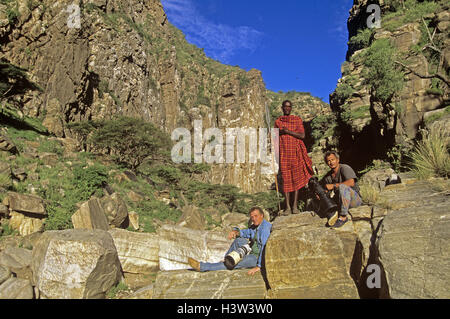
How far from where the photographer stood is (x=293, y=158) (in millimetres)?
5781

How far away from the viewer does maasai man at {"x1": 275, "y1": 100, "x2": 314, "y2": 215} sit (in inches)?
224

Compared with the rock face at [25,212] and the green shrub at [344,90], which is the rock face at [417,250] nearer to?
the rock face at [25,212]

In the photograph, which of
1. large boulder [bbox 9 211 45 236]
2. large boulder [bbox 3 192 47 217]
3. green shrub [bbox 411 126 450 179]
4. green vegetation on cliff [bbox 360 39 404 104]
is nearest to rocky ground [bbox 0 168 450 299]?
green shrub [bbox 411 126 450 179]

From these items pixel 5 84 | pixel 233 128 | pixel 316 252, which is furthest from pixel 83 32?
pixel 233 128

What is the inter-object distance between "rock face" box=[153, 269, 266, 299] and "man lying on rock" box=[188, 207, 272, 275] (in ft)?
0.39

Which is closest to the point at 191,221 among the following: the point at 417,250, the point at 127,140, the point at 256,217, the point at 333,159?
→ the point at 256,217

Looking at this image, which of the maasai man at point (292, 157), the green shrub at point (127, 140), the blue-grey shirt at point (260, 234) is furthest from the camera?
the green shrub at point (127, 140)

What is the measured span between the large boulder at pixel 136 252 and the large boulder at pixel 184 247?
0.52 ft

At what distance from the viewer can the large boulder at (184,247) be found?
195 inches

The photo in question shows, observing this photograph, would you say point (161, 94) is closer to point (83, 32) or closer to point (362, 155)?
point (83, 32)

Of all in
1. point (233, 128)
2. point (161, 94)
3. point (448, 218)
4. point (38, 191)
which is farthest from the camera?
point (233, 128)

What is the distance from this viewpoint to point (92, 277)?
382 centimetres

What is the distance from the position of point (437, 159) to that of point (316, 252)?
3.57 metres

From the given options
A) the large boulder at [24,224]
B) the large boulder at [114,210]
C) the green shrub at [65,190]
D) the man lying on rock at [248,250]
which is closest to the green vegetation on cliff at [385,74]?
the man lying on rock at [248,250]
